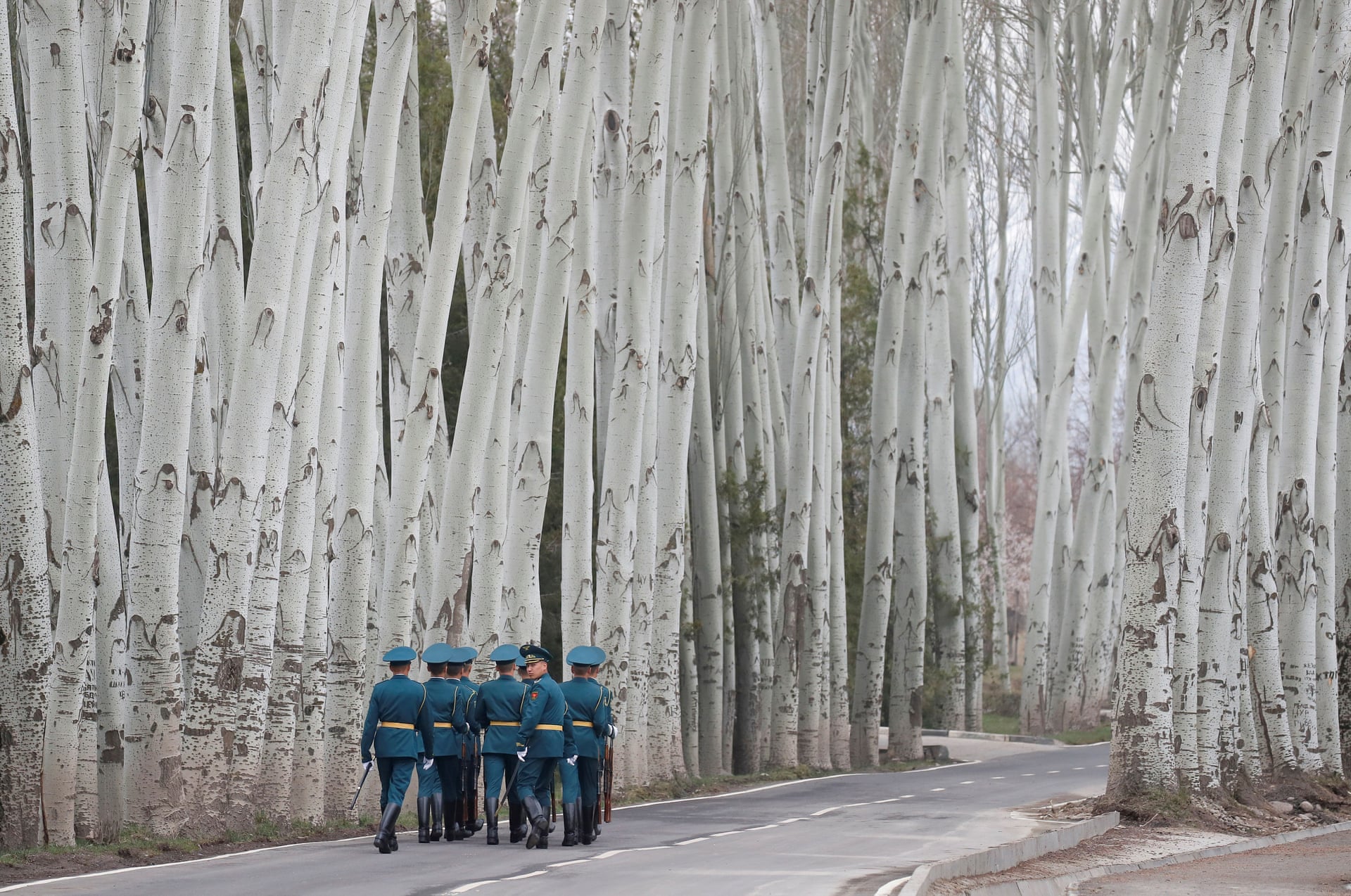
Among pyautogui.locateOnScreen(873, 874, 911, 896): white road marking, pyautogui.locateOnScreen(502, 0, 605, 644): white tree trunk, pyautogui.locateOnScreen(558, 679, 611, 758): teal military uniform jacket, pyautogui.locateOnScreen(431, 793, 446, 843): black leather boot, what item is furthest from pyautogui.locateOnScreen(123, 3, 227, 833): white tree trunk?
pyautogui.locateOnScreen(873, 874, 911, 896): white road marking

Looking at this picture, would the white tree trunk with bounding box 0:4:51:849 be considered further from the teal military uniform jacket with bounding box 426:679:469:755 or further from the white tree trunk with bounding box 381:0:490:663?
the white tree trunk with bounding box 381:0:490:663

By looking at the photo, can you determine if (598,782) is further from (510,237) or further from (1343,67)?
(1343,67)

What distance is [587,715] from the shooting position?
1245cm

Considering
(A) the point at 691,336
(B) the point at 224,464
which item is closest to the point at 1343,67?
(A) the point at 691,336

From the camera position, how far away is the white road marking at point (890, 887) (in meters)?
9.37

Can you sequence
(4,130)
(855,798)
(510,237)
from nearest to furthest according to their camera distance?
(4,130) < (510,237) < (855,798)

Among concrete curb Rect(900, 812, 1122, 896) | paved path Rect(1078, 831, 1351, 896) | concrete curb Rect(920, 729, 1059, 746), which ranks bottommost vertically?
concrete curb Rect(920, 729, 1059, 746)

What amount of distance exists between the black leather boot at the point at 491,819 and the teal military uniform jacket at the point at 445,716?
1.65 ft

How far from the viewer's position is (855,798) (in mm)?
17328

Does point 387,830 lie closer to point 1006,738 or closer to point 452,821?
point 452,821

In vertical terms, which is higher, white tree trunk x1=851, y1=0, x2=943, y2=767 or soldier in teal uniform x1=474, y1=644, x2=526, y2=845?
white tree trunk x1=851, y1=0, x2=943, y2=767

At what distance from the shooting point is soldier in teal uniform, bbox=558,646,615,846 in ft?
39.8

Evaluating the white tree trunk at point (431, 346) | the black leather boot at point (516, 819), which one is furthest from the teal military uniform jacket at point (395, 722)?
the white tree trunk at point (431, 346)

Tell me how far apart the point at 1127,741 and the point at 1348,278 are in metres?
10.6
